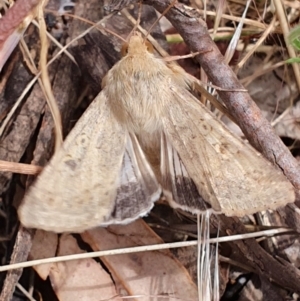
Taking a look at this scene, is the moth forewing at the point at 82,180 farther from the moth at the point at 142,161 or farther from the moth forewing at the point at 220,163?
the moth forewing at the point at 220,163

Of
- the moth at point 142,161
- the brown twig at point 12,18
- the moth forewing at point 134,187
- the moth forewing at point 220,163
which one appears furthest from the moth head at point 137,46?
the brown twig at point 12,18

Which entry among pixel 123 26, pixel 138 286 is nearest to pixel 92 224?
pixel 138 286

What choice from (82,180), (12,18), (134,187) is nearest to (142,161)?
(134,187)

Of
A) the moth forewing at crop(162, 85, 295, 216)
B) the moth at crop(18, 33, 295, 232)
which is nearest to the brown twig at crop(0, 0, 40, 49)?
the moth at crop(18, 33, 295, 232)

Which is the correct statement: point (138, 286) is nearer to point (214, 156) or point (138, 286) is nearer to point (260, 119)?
point (214, 156)

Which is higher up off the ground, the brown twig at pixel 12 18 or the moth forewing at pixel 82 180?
the brown twig at pixel 12 18

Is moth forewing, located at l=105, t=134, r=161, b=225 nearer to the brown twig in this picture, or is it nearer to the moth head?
the moth head

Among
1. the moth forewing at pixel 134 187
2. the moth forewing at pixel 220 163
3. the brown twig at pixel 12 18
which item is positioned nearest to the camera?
the brown twig at pixel 12 18

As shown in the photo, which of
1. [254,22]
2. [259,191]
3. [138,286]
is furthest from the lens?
[254,22]
